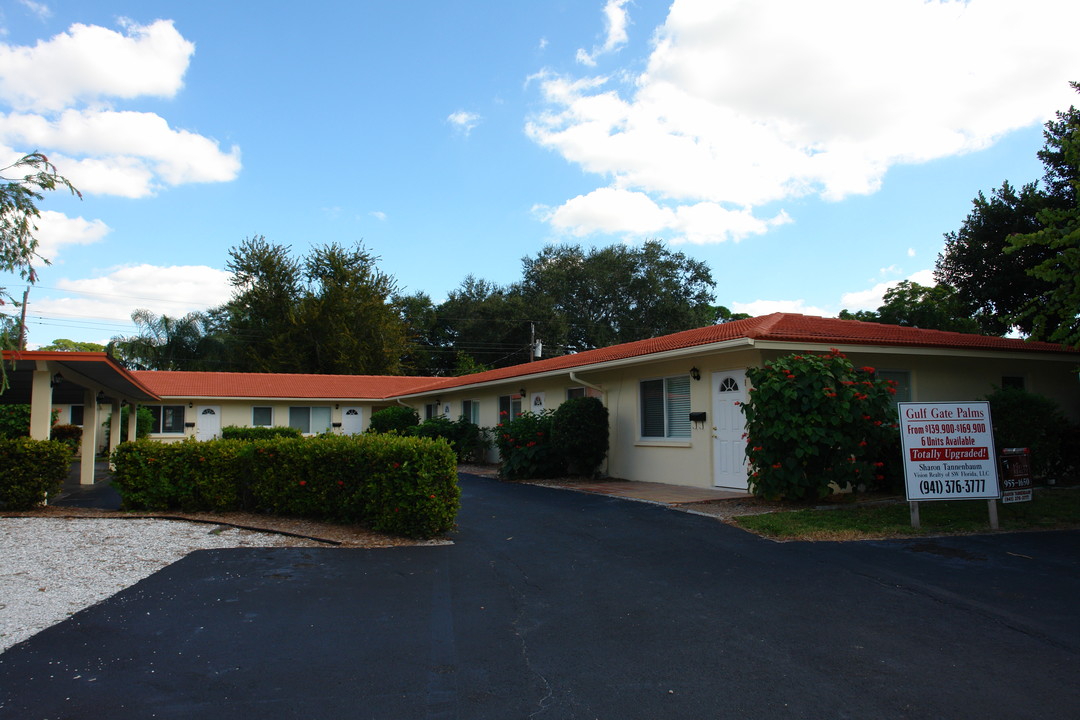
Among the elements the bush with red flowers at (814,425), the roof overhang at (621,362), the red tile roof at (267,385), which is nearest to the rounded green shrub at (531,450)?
the roof overhang at (621,362)

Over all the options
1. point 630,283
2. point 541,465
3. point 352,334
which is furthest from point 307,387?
point 630,283

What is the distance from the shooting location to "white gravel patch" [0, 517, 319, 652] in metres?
5.64

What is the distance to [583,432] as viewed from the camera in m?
15.3

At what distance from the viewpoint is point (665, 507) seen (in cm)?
1068

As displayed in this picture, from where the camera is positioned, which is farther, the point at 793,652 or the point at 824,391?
the point at 824,391

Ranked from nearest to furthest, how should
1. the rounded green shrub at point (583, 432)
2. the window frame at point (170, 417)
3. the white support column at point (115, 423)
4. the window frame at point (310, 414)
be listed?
the rounded green shrub at point (583, 432), the white support column at point (115, 423), the window frame at point (170, 417), the window frame at point (310, 414)

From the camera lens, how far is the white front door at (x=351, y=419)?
33438mm

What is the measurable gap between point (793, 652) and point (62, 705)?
13.8ft

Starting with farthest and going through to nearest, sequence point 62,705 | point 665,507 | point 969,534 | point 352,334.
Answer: point 352,334 → point 665,507 → point 969,534 → point 62,705

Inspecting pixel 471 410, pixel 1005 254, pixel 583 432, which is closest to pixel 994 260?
pixel 1005 254

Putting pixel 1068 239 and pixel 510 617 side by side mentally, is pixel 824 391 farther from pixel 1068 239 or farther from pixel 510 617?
pixel 510 617

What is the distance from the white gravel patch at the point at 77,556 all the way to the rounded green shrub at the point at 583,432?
770 cm

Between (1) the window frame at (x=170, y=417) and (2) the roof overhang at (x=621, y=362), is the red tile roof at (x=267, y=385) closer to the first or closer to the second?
(1) the window frame at (x=170, y=417)

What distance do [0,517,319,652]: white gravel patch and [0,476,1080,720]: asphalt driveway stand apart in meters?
0.28
